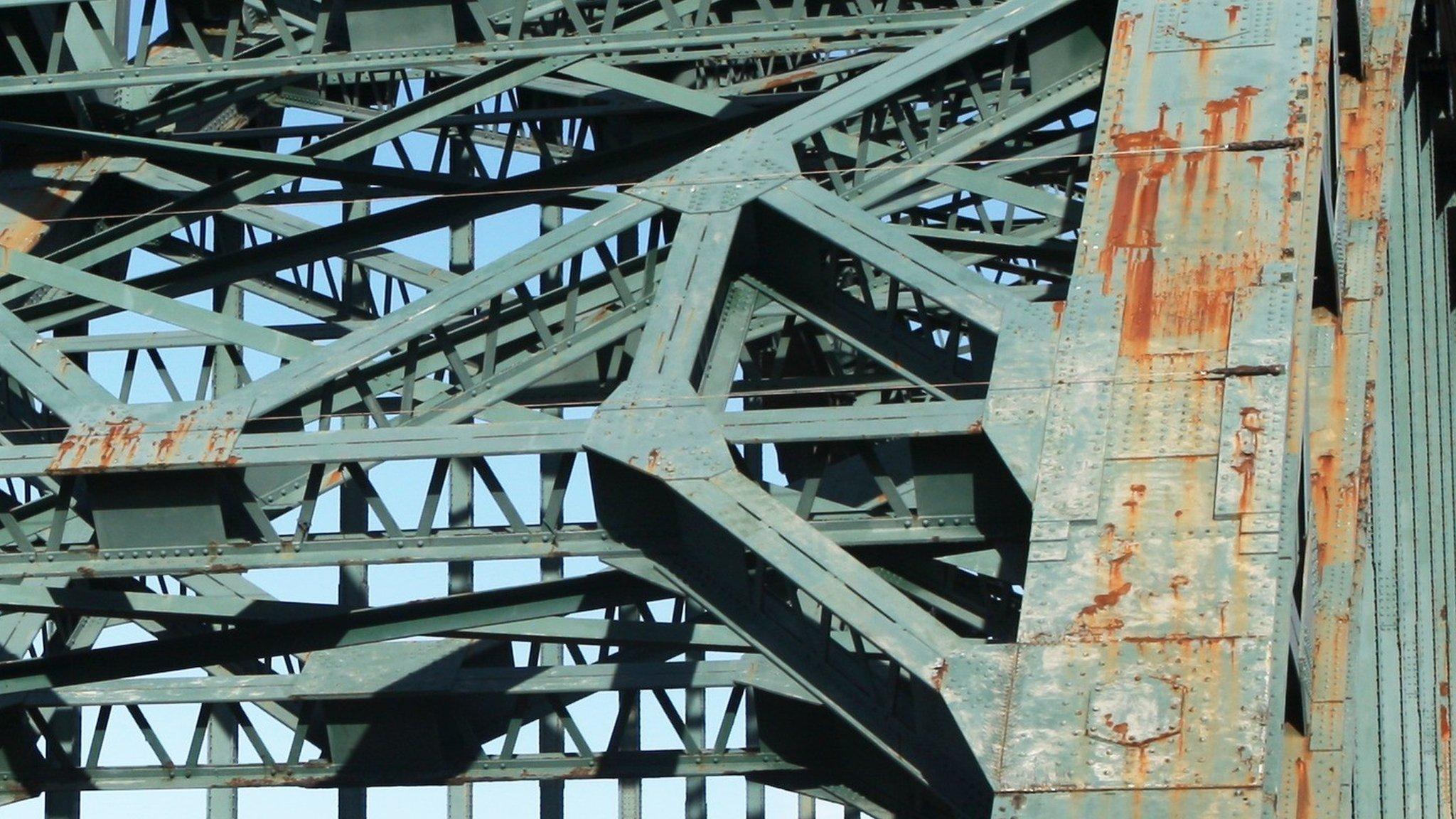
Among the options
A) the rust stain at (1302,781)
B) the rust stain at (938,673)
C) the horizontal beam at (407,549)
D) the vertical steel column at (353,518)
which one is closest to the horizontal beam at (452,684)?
the vertical steel column at (353,518)

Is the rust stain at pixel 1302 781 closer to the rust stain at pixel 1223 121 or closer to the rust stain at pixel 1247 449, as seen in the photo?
the rust stain at pixel 1247 449

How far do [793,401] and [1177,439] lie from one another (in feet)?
A: 25.6

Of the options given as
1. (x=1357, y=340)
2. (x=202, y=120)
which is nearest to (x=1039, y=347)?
Answer: (x=1357, y=340)

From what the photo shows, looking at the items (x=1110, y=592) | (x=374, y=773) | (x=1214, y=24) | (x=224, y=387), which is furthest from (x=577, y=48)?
(x=1110, y=592)

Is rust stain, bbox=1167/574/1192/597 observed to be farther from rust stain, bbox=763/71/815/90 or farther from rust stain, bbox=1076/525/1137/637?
rust stain, bbox=763/71/815/90

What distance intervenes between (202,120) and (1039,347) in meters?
12.8

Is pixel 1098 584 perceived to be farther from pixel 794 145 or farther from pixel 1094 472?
pixel 794 145

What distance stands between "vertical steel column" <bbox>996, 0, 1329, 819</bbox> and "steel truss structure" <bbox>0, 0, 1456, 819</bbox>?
24 mm

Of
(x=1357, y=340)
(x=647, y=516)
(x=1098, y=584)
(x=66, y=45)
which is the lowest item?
(x=1098, y=584)

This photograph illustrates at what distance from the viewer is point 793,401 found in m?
20.0

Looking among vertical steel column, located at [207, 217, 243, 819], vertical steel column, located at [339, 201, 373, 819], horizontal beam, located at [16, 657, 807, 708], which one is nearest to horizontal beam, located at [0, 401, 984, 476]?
vertical steel column, located at [207, 217, 243, 819]

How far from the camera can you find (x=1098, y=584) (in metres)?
11.9

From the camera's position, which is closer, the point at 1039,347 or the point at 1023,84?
the point at 1039,347

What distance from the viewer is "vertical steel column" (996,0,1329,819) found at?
37.0ft
